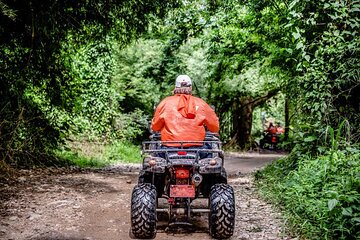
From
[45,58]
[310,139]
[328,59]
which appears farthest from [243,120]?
[328,59]

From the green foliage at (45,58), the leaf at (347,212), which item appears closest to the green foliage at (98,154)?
the green foliage at (45,58)

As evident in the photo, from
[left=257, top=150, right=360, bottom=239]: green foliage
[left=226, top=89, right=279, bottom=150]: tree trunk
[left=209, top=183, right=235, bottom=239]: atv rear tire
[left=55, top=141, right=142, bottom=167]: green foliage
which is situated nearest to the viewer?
[left=257, top=150, right=360, bottom=239]: green foliage

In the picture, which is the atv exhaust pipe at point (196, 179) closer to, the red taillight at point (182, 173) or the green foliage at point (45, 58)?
the red taillight at point (182, 173)

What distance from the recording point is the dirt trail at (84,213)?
5359mm

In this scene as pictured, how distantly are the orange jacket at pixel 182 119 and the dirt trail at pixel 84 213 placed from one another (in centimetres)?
122

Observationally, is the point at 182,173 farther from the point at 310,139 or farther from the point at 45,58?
the point at 45,58

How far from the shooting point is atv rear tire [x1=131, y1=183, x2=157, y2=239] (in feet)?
16.2

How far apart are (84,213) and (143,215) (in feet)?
5.79

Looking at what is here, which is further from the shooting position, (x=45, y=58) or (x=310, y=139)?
(x=45, y=58)

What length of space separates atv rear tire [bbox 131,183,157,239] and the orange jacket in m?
0.93

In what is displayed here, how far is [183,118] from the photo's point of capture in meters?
5.60

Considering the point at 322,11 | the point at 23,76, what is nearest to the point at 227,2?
the point at 322,11

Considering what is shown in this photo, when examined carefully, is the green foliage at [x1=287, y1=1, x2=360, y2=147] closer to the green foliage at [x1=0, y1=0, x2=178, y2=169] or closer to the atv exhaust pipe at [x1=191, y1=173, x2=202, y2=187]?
the atv exhaust pipe at [x1=191, y1=173, x2=202, y2=187]

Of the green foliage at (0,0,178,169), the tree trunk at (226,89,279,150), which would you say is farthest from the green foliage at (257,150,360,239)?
the tree trunk at (226,89,279,150)
